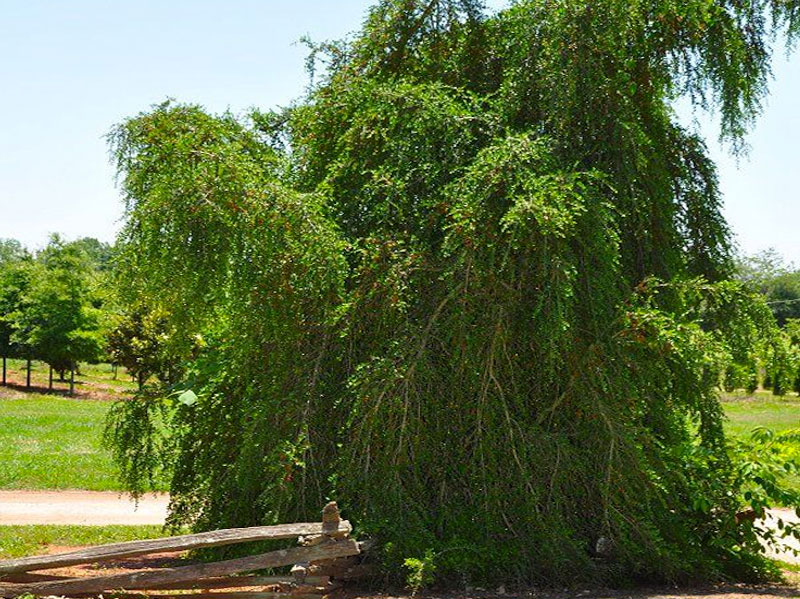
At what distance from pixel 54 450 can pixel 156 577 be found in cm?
1173

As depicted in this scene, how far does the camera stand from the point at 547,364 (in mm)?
7691

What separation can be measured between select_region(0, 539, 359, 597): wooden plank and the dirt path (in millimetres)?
3991

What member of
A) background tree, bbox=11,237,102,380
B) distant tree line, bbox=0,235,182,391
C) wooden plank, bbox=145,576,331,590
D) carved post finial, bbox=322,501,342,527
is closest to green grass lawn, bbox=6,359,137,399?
distant tree line, bbox=0,235,182,391

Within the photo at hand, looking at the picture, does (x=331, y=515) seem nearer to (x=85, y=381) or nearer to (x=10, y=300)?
(x=10, y=300)

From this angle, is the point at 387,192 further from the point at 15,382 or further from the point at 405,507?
the point at 15,382

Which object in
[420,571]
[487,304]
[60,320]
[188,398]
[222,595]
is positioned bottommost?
[222,595]

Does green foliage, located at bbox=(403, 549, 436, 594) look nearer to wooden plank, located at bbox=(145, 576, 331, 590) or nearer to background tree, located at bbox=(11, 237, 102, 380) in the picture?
wooden plank, located at bbox=(145, 576, 331, 590)

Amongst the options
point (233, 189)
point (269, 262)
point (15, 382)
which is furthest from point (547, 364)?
point (15, 382)

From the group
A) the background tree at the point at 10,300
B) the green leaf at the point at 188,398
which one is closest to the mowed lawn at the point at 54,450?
the green leaf at the point at 188,398

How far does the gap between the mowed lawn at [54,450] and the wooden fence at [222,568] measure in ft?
11.3

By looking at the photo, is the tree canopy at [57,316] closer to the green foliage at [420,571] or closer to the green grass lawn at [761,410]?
the green grass lawn at [761,410]

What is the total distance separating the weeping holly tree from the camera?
24.5 ft

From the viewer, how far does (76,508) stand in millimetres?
12711

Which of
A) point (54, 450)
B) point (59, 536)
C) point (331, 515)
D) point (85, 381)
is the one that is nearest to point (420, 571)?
point (331, 515)
